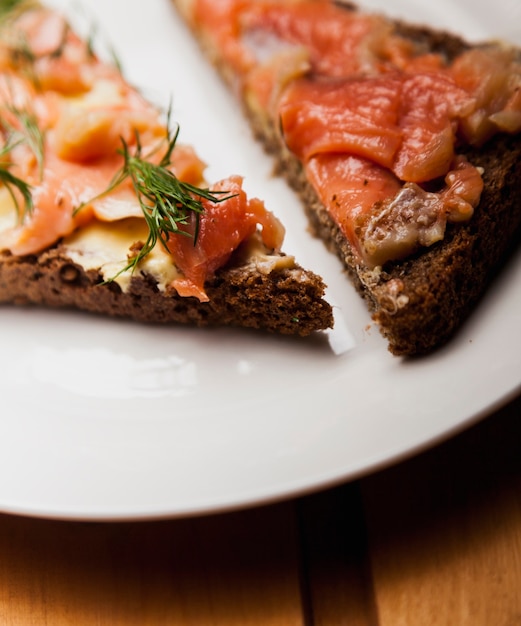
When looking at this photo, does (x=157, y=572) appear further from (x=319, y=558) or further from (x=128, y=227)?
(x=128, y=227)

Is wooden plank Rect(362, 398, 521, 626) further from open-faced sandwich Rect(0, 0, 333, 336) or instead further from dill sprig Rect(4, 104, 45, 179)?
dill sprig Rect(4, 104, 45, 179)

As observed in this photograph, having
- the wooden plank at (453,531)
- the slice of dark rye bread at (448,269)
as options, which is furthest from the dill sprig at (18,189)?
the wooden plank at (453,531)

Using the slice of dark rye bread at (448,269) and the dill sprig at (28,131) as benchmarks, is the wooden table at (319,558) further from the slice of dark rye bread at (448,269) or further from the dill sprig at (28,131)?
the dill sprig at (28,131)

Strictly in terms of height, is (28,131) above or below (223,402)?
above

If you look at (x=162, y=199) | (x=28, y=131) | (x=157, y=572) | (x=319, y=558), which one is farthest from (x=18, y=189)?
(x=319, y=558)

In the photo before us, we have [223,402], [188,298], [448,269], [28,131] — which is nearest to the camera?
[448,269]

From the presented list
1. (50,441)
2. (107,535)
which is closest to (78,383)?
(50,441)
